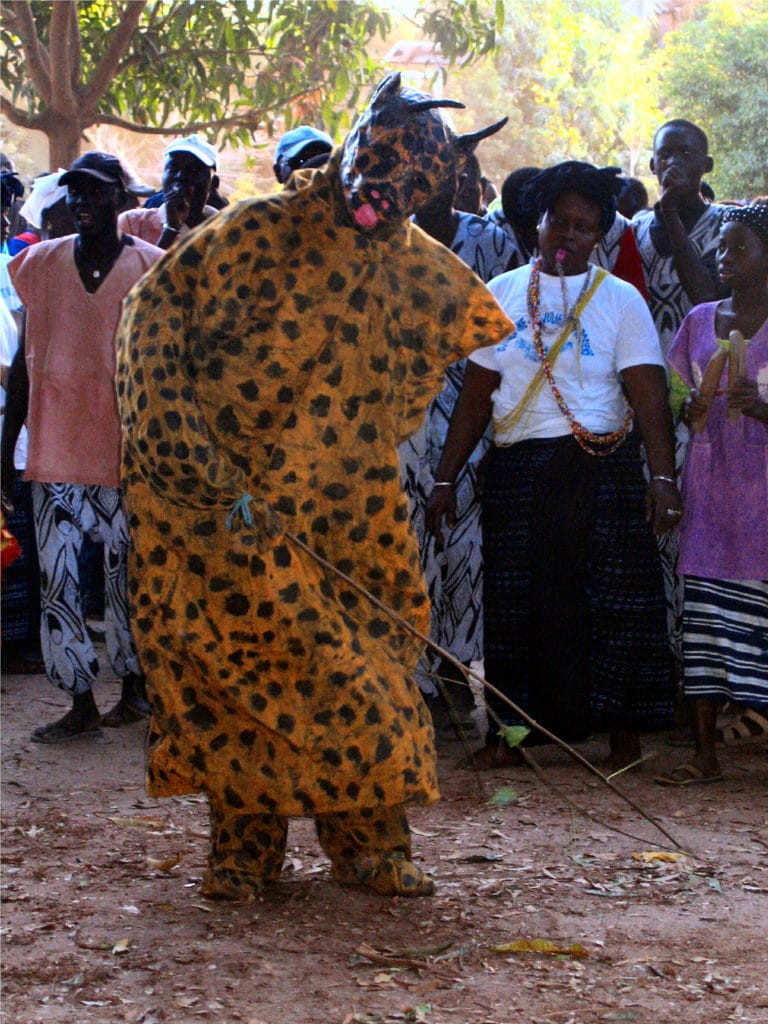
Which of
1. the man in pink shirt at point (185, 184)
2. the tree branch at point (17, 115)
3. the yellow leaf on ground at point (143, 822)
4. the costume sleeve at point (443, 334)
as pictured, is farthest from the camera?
the tree branch at point (17, 115)

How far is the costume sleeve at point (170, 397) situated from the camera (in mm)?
3992

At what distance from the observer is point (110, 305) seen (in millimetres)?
6637

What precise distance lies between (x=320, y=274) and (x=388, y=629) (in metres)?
1.04

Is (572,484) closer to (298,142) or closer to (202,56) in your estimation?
(298,142)

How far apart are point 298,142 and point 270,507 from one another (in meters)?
2.86

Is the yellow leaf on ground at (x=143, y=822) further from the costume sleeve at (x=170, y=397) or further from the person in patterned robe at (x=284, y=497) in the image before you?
the costume sleeve at (x=170, y=397)

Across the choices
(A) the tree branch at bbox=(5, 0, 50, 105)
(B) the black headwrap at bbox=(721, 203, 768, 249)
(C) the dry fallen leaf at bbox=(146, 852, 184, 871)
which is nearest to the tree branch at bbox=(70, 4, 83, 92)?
(A) the tree branch at bbox=(5, 0, 50, 105)

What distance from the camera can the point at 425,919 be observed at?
424cm

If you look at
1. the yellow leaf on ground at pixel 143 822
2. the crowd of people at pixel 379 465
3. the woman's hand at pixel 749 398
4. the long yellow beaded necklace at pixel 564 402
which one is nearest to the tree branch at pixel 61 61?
the crowd of people at pixel 379 465

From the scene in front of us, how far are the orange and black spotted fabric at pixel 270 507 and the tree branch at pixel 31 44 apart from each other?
26.4 ft

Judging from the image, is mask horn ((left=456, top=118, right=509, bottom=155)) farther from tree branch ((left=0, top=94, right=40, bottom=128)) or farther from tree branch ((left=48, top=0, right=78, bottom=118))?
tree branch ((left=0, top=94, right=40, bottom=128))

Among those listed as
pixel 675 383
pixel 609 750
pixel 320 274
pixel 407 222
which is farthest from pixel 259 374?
pixel 609 750

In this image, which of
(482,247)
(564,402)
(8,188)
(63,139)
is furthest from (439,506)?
(63,139)

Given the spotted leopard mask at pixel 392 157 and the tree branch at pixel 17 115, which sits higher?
the tree branch at pixel 17 115
